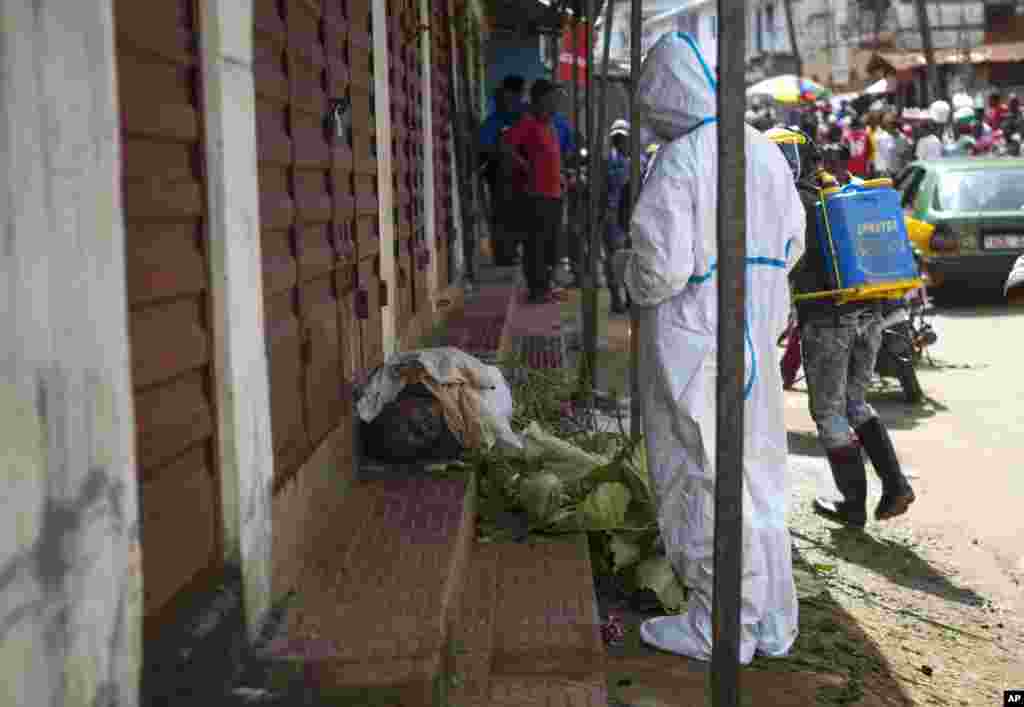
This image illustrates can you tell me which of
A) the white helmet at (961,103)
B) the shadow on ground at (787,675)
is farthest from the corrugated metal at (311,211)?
the white helmet at (961,103)

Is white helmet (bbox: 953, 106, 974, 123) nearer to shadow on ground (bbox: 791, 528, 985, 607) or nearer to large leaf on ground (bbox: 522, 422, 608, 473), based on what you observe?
shadow on ground (bbox: 791, 528, 985, 607)

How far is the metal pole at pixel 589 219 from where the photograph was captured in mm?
8188

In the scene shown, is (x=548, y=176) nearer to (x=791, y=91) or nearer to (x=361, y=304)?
(x=361, y=304)

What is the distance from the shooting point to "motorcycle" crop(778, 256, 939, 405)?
8812 mm

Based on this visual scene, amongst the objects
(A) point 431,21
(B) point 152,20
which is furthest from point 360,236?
(A) point 431,21

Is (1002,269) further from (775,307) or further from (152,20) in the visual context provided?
(152,20)

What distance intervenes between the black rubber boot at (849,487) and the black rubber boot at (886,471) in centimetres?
7

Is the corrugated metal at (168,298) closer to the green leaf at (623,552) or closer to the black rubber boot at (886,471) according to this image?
the green leaf at (623,552)

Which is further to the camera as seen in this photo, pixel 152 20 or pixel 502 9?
pixel 502 9

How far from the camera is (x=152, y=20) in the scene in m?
2.91

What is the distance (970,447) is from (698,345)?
443 centimetres

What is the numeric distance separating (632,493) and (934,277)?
9.94 m

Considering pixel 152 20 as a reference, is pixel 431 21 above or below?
above

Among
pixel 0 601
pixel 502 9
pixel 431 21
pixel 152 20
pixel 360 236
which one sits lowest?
pixel 0 601
